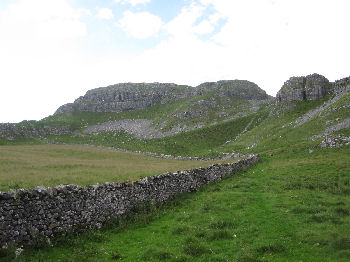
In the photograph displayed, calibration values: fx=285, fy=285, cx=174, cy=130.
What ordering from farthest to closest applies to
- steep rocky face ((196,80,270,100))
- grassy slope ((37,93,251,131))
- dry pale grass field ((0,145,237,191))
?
steep rocky face ((196,80,270,100)) → grassy slope ((37,93,251,131)) → dry pale grass field ((0,145,237,191))

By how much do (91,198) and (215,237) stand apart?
25.8ft

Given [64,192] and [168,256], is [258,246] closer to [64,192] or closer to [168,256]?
[168,256]

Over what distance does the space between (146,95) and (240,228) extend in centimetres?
15661

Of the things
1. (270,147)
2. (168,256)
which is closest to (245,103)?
(270,147)

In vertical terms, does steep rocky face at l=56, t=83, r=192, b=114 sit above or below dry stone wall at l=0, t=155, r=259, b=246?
above

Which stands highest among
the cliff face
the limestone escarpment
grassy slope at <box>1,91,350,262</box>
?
the cliff face

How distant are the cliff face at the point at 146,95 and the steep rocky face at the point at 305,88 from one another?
54942mm

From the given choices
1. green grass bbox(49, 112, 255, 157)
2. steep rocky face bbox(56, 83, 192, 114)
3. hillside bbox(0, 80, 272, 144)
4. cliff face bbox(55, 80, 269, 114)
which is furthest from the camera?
steep rocky face bbox(56, 83, 192, 114)

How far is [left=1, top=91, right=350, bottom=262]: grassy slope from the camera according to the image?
1325cm

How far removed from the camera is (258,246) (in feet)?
44.9

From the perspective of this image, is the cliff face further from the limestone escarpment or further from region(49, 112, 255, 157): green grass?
region(49, 112, 255, 157): green grass

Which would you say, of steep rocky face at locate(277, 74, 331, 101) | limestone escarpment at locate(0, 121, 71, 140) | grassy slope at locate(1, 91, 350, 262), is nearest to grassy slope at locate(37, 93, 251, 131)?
limestone escarpment at locate(0, 121, 71, 140)

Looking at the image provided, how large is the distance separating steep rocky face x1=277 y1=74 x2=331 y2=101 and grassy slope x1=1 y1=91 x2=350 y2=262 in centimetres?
6336

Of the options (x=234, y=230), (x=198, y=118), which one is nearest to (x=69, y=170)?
(x=234, y=230)
